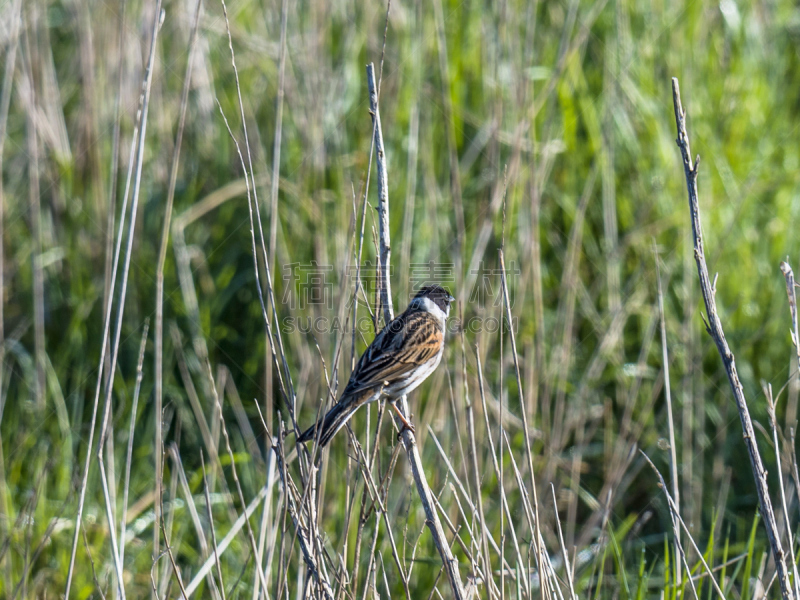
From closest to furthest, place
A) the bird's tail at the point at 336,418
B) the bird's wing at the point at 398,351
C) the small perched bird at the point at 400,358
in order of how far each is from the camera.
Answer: the bird's tail at the point at 336,418 < the small perched bird at the point at 400,358 < the bird's wing at the point at 398,351

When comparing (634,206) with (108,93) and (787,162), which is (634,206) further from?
(108,93)

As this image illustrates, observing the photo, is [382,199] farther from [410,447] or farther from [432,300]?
[432,300]

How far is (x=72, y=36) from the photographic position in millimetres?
6754

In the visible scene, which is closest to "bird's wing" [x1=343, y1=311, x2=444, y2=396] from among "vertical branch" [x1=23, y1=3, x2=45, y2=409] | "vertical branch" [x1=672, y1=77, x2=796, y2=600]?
"vertical branch" [x1=672, y1=77, x2=796, y2=600]

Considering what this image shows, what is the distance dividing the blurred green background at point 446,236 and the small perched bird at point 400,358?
0.24m

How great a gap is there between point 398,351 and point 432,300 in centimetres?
59

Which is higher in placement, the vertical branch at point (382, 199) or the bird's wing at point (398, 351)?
the vertical branch at point (382, 199)

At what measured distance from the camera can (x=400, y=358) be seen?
138 inches

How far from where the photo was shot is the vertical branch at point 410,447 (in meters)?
2.39

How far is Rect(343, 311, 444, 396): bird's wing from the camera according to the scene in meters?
3.24

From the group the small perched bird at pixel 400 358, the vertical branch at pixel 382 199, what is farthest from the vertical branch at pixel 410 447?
the small perched bird at pixel 400 358

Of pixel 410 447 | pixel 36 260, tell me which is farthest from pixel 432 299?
pixel 36 260

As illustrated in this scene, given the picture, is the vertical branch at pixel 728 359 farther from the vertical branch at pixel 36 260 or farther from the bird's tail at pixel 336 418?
the vertical branch at pixel 36 260

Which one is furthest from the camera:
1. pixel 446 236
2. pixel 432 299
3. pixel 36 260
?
pixel 446 236
